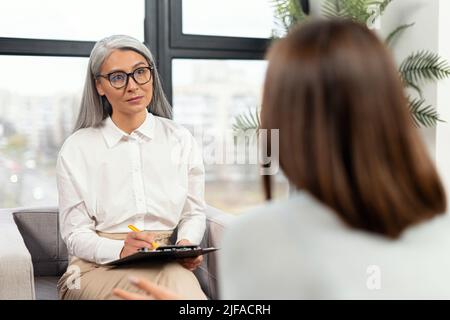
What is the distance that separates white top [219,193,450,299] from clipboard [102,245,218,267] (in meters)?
0.67

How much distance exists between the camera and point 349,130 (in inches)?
21.0

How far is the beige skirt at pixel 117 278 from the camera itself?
1.27 m

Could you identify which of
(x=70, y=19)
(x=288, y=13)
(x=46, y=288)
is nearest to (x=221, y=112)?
(x=288, y=13)

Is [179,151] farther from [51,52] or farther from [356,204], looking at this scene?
[356,204]

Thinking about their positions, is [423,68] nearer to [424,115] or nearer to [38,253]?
[424,115]

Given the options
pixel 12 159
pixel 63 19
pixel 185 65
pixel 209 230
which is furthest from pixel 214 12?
pixel 209 230

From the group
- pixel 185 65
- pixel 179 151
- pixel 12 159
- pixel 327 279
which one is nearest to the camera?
pixel 327 279

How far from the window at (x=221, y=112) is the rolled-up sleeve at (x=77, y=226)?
836 millimetres

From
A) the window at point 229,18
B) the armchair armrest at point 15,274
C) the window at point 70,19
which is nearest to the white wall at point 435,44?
the window at point 229,18

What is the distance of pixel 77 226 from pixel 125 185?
0.15 m

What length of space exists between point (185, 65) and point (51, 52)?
1.61ft

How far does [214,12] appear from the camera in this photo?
2.36m

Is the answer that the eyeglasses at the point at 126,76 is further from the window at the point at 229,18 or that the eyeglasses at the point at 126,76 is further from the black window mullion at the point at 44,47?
the window at the point at 229,18

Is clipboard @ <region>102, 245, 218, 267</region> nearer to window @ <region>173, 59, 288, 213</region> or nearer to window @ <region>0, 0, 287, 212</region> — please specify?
window @ <region>0, 0, 287, 212</region>
